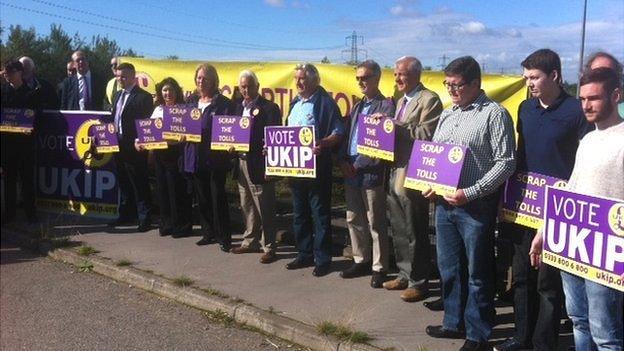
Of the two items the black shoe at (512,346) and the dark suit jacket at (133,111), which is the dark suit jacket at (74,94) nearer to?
the dark suit jacket at (133,111)

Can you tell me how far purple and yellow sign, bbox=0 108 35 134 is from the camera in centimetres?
808

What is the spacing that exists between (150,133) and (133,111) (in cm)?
56

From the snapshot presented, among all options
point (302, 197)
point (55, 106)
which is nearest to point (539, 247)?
point (302, 197)

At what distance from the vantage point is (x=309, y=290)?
5625 millimetres

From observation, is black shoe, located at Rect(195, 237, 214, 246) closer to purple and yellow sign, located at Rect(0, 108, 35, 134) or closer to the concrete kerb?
the concrete kerb

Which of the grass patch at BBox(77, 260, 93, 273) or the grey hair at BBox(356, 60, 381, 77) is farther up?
the grey hair at BBox(356, 60, 381, 77)

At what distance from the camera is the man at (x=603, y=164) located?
309 centimetres

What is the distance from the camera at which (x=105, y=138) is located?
309 inches

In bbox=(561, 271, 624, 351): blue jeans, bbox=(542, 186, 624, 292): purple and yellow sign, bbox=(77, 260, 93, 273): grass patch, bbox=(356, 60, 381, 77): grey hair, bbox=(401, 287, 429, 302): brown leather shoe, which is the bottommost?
bbox=(77, 260, 93, 273): grass patch

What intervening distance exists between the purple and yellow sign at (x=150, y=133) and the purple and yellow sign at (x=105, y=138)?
1.46ft

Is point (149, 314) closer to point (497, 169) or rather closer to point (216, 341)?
point (216, 341)

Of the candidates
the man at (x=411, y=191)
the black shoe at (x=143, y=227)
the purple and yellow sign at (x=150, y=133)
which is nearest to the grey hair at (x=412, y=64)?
the man at (x=411, y=191)

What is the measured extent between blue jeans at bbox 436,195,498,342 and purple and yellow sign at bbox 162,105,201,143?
3394 millimetres

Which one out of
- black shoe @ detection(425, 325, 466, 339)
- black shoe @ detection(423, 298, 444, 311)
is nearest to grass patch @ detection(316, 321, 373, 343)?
black shoe @ detection(425, 325, 466, 339)
